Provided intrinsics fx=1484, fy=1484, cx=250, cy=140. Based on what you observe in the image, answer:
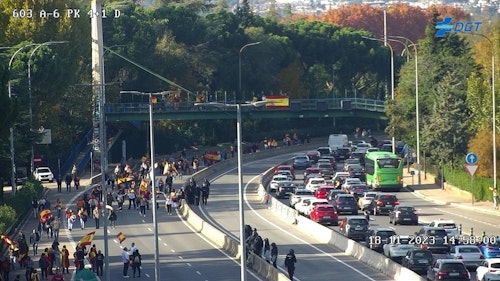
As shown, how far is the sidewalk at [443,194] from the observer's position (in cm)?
8464

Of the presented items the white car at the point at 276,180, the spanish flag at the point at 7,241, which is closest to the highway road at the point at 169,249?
the spanish flag at the point at 7,241

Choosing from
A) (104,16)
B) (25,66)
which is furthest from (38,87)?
(104,16)

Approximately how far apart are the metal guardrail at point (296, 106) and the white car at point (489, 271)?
71361 millimetres

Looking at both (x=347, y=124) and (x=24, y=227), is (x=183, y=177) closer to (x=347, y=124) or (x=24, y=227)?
(x=24, y=227)

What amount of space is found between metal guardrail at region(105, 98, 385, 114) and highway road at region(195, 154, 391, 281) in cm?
1176

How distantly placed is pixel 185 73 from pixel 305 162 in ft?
90.3

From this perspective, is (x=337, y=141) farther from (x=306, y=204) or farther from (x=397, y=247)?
(x=397, y=247)

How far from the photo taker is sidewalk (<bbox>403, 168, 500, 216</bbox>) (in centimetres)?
8464

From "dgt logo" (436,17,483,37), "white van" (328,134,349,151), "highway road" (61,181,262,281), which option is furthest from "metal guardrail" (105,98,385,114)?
"highway road" (61,181,262,281)

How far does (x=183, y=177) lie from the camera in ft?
351

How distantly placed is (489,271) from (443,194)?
139ft

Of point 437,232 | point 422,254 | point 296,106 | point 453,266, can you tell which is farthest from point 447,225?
point 296,106

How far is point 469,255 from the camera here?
57.5 m

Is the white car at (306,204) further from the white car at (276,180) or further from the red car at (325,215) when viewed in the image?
the white car at (276,180)
